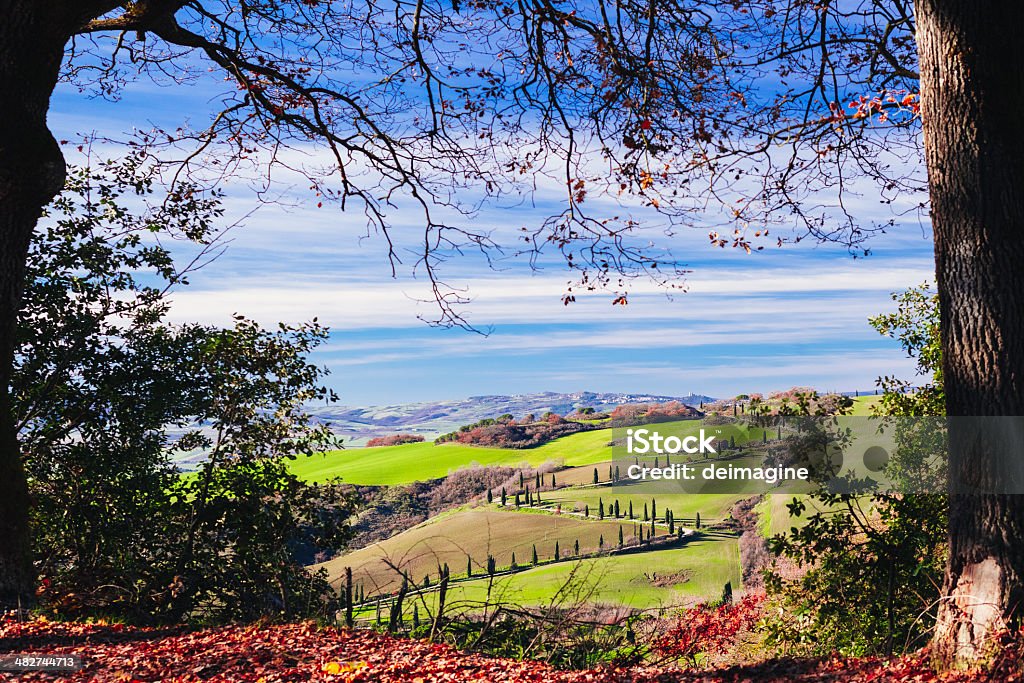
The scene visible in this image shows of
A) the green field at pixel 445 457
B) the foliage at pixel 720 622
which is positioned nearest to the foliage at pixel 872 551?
the foliage at pixel 720 622

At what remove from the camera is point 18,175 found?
6.11 metres

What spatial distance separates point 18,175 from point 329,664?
4.92 metres

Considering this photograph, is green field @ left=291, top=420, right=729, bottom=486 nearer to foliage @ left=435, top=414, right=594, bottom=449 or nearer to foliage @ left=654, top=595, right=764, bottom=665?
foliage @ left=435, top=414, right=594, bottom=449

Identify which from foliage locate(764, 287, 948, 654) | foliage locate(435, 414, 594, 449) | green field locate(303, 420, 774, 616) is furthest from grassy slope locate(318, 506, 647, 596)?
foliage locate(764, 287, 948, 654)

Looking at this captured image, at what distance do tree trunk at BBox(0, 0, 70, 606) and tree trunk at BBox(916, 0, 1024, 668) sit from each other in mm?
7322

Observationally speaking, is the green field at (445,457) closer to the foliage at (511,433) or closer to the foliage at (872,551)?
the foliage at (511,433)

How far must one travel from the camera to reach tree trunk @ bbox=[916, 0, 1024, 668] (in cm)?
457

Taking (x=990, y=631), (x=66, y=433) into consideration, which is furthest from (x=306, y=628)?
(x=990, y=631)

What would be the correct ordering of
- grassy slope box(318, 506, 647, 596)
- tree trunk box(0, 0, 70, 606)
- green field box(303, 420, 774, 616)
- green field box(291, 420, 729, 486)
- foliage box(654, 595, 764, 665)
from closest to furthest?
1. tree trunk box(0, 0, 70, 606)
2. foliage box(654, 595, 764, 665)
3. green field box(303, 420, 774, 616)
4. grassy slope box(318, 506, 647, 596)
5. green field box(291, 420, 729, 486)

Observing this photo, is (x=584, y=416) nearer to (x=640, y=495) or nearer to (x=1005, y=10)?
(x=640, y=495)

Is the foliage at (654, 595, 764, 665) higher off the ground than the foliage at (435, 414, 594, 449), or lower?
lower

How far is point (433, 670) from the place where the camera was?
4.95m

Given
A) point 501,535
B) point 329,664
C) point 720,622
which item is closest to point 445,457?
point 501,535

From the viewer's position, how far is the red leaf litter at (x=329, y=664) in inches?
190
